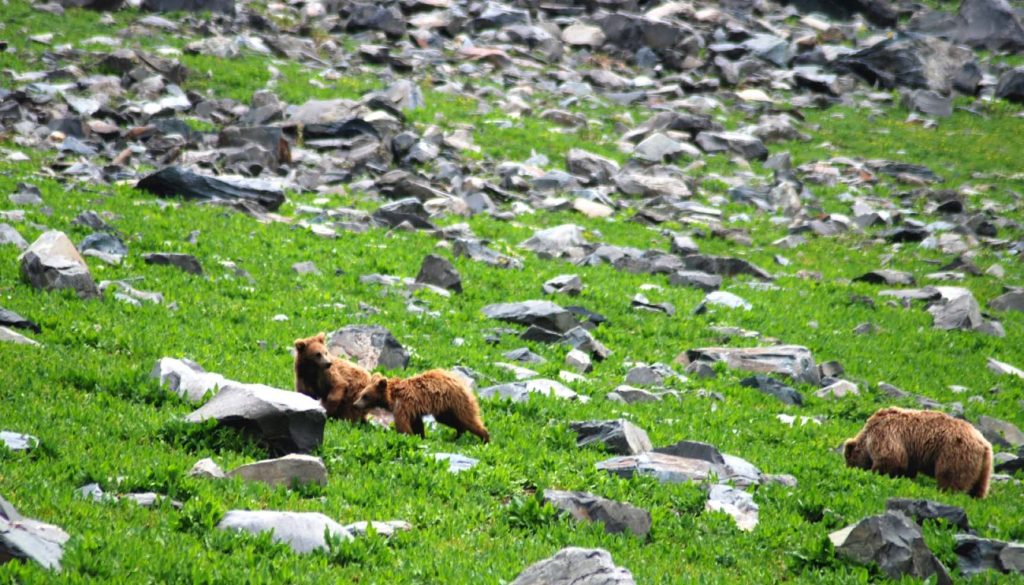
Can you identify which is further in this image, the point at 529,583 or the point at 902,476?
the point at 902,476

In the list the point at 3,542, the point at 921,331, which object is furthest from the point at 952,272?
the point at 3,542

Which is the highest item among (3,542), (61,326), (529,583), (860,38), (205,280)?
Result: (3,542)

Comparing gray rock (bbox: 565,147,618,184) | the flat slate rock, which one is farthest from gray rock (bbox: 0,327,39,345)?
gray rock (bbox: 565,147,618,184)

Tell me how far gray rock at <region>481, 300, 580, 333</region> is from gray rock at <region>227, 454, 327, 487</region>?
8843mm

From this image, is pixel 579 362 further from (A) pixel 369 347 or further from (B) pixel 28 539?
(B) pixel 28 539

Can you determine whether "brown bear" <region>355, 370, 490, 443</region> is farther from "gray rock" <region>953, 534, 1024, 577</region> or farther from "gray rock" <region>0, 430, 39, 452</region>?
"gray rock" <region>953, 534, 1024, 577</region>

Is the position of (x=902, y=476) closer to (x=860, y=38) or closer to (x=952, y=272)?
(x=952, y=272)

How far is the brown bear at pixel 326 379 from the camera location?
11.1 m

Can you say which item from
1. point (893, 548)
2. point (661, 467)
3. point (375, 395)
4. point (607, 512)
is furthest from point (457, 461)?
point (893, 548)

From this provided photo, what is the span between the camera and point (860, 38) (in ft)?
182

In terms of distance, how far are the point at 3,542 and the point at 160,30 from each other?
37.1 metres

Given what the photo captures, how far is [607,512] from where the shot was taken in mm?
9062

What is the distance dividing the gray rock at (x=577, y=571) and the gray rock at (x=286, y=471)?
2.56 metres

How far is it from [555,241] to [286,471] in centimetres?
1590
